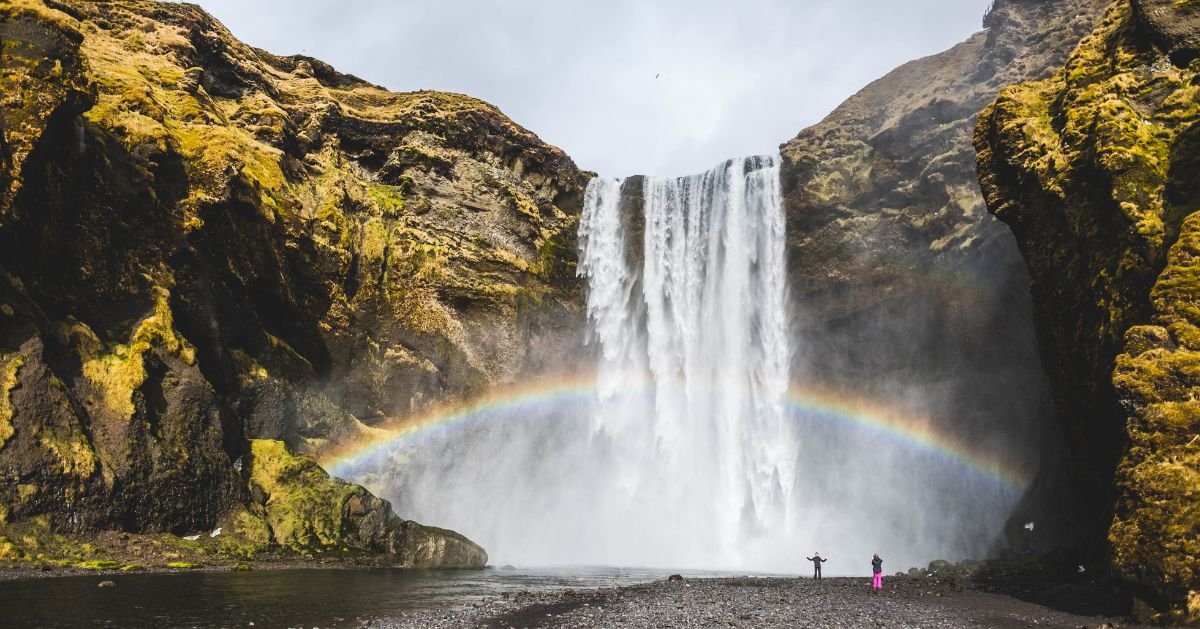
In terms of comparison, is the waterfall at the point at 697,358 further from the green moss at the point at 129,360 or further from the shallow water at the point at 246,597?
the green moss at the point at 129,360

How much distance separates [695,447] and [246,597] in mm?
31206

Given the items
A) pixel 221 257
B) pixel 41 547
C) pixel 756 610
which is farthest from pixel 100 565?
pixel 756 610

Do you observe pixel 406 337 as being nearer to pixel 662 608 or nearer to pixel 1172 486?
pixel 662 608

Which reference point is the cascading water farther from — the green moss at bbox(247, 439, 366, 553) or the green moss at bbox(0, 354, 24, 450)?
the green moss at bbox(0, 354, 24, 450)

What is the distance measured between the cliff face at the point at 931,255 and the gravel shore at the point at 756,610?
16980 millimetres

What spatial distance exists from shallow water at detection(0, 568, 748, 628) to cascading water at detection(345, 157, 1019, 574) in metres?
14.6

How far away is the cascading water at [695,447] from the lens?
136 ft

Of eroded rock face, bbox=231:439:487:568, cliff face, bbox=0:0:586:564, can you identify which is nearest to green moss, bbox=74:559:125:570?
cliff face, bbox=0:0:586:564

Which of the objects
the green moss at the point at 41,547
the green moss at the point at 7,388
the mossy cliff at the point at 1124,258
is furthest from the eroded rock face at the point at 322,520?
the mossy cliff at the point at 1124,258

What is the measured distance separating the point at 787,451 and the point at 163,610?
3564 cm

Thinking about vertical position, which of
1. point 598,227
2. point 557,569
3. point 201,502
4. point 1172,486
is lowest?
point 557,569

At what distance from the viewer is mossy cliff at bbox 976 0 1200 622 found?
1495 cm

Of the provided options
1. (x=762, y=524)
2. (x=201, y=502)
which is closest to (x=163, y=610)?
(x=201, y=502)

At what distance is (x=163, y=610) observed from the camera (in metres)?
16.1
